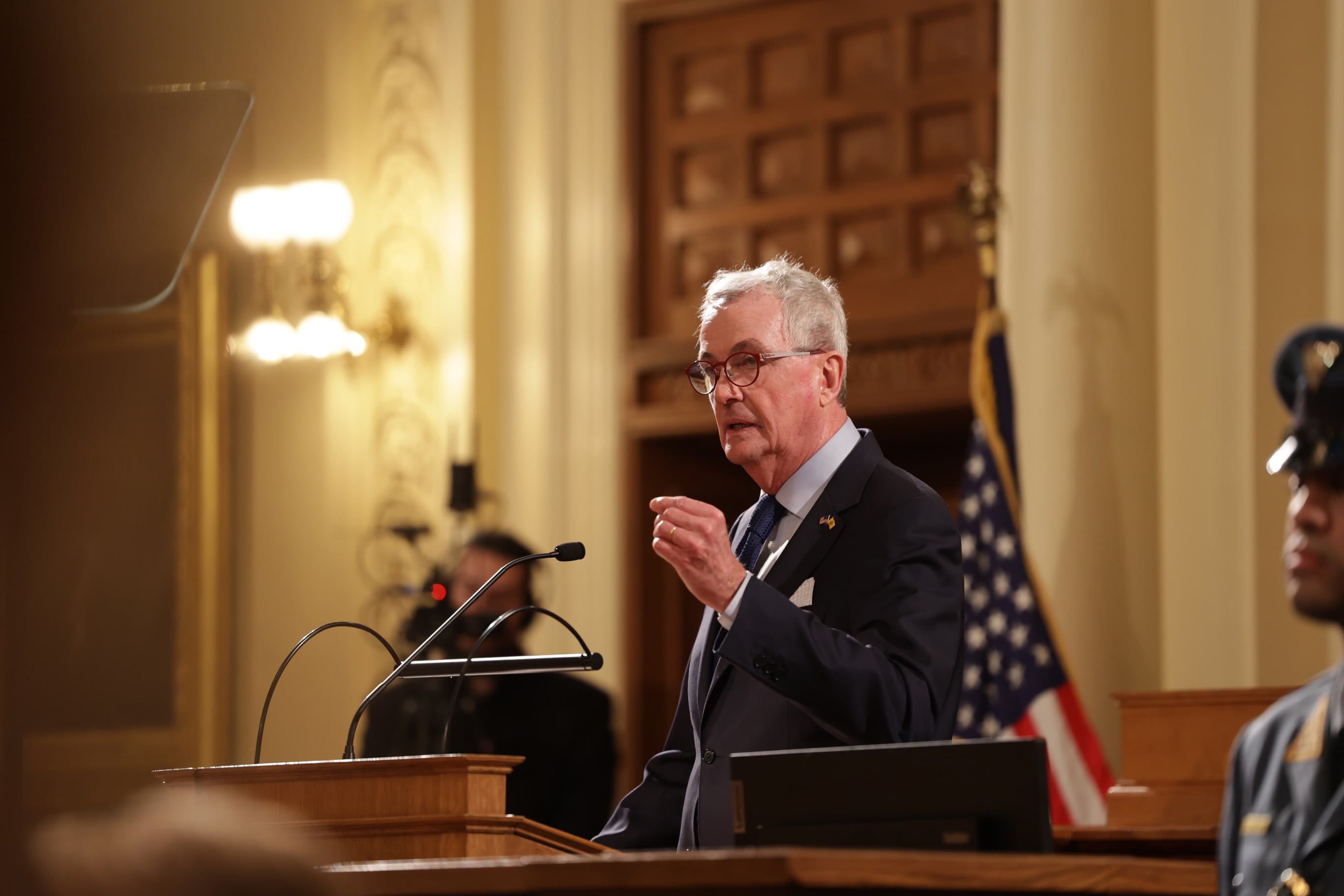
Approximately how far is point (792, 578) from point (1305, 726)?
1093mm

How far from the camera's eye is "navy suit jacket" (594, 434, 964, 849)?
2.51m

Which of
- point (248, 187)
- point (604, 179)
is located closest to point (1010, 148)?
point (604, 179)

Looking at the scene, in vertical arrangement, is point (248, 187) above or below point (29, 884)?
above

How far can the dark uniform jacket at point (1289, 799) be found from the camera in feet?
5.90

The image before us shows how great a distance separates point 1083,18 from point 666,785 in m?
4.15

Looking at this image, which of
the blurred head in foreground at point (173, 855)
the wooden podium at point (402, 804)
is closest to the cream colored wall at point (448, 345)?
the wooden podium at point (402, 804)

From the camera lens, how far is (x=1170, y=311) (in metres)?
5.90

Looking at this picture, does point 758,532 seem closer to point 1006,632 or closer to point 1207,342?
point 1006,632

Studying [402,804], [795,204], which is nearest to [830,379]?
[402,804]

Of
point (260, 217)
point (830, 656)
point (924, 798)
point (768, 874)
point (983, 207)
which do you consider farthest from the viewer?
point (260, 217)

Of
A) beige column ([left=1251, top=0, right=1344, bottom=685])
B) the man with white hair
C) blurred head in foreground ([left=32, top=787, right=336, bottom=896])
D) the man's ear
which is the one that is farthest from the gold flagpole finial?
blurred head in foreground ([left=32, top=787, right=336, bottom=896])

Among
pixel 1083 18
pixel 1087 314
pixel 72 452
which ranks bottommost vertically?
pixel 72 452

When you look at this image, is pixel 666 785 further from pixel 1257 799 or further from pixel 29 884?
pixel 29 884

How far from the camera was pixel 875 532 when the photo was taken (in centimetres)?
284
